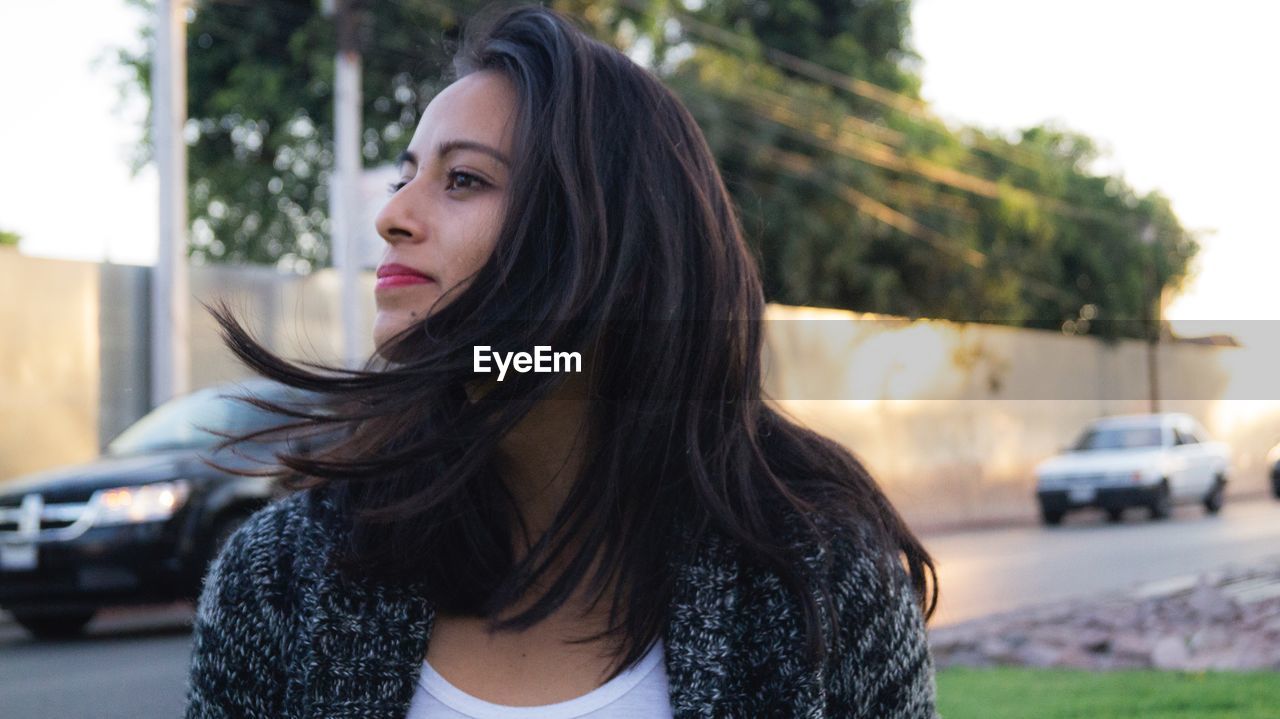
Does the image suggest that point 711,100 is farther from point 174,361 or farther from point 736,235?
point 736,235

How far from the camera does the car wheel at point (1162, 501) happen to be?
19672 millimetres

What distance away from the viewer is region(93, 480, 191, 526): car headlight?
8.41 metres

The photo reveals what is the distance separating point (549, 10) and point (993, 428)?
73.9 feet

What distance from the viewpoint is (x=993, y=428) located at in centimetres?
2383

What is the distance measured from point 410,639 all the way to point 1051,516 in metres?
19.6

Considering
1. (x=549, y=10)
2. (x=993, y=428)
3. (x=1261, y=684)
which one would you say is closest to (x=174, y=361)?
(x=1261, y=684)

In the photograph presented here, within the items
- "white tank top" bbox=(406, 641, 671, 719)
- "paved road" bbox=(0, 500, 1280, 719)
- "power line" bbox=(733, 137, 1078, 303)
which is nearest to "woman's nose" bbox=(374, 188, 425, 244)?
"white tank top" bbox=(406, 641, 671, 719)

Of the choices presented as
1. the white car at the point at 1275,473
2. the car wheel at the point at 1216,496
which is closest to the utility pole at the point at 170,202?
the car wheel at the point at 1216,496

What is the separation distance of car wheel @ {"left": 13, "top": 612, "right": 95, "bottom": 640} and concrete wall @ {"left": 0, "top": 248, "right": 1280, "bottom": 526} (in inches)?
84.1

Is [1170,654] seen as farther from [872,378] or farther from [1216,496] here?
[1216,496]

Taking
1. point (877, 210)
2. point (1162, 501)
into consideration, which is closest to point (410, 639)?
point (1162, 501)

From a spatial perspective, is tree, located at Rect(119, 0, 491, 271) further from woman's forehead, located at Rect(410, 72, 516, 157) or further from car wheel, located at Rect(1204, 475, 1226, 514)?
woman's forehead, located at Rect(410, 72, 516, 157)

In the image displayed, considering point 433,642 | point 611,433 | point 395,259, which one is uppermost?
point 395,259

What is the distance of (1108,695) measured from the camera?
17.4 ft
